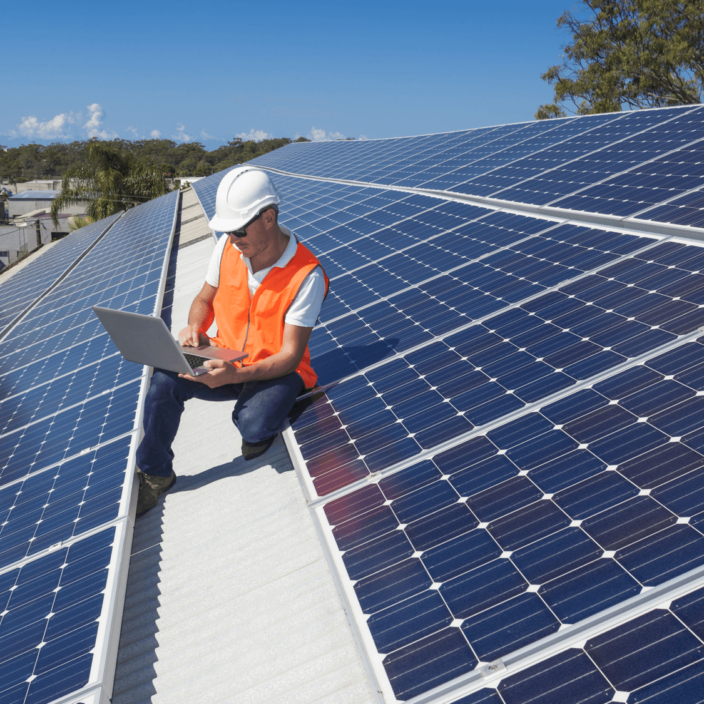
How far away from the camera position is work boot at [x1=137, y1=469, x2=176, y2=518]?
590 cm

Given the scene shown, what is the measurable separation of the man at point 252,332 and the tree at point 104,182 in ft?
139

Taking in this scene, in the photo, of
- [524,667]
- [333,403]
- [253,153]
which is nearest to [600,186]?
[333,403]

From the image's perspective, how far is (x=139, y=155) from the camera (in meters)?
134

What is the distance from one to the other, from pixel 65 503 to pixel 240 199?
3221mm

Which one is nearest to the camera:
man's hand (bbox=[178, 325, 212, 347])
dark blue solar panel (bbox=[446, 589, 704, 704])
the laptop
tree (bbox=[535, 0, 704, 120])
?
dark blue solar panel (bbox=[446, 589, 704, 704])

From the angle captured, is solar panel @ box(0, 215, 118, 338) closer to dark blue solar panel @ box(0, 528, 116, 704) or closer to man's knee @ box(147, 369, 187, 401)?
man's knee @ box(147, 369, 187, 401)

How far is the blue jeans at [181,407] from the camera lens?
547 cm

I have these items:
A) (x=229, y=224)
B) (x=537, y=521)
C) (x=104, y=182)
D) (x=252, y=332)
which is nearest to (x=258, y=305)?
(x=252, y=332)

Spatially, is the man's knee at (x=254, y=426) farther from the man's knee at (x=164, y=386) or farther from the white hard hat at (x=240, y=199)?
the white hard hat at (x=240, y=199)

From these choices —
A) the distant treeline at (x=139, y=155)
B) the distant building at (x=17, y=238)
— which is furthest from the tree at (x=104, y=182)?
the distant treeline at (x=139, y=155)

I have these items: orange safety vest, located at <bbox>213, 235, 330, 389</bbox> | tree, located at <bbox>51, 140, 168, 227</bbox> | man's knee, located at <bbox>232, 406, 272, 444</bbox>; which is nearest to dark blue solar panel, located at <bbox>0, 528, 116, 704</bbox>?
man's knee, located at <bbox>232, 406, 272, 444</bbox>

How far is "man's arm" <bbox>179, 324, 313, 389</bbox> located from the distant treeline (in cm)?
11989

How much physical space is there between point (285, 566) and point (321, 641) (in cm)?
87

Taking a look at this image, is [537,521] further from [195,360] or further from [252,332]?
[252,332]
